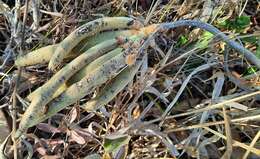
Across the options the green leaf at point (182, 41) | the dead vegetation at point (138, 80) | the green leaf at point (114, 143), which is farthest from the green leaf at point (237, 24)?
the green leaf at point (114, 143)

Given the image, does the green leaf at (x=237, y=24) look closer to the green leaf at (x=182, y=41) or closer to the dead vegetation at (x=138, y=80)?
the dead vegetation at (x=138, y=80)

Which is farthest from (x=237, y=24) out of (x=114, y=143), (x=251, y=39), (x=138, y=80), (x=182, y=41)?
(x=114, y=143)

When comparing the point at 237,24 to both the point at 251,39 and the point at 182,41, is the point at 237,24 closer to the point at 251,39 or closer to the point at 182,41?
the point at 251,39

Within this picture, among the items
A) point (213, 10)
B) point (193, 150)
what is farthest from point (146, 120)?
point (213, 10)

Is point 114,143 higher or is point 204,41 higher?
point 204,41

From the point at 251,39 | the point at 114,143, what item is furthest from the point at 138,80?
the point at 251,39

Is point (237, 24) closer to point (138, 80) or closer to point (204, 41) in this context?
point (204, 41)

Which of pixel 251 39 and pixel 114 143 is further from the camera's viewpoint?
pixel 251 39

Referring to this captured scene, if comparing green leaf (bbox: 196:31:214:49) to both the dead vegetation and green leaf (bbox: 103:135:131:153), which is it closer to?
the dead vegetation
